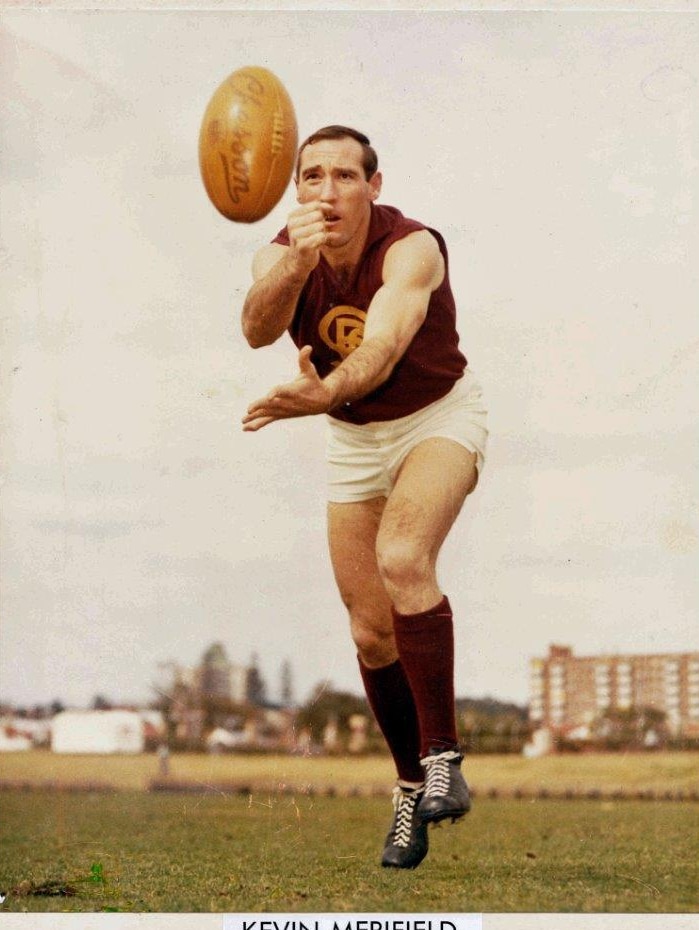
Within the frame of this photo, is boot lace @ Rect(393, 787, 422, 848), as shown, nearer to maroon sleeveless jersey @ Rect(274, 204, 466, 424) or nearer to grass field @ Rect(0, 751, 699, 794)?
grass field @ Rect(0, 751, 699, 794)

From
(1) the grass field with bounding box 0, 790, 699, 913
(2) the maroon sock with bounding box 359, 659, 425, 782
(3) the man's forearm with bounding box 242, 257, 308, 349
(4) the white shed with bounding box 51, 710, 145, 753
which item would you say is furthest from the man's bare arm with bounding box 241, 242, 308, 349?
(1) the grass field with bounding box 0, 790, 699, 913

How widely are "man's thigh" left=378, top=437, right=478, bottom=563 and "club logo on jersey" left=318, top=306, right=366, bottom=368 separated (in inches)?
20.1

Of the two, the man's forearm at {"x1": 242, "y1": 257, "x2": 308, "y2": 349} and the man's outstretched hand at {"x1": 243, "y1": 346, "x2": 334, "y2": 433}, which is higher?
the man's forearm at {"x1": 242, "y1": 257, "x2": 308, "y2": 349}

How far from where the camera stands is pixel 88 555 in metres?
5.80

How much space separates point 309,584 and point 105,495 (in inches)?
37.7

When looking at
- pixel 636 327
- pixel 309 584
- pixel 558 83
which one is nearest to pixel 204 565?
pixel 309 584

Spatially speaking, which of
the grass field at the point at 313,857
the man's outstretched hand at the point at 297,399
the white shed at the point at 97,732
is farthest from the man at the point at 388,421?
the white shed at the point at 97,732

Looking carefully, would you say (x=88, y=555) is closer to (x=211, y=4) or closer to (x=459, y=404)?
(x=459, y=404)

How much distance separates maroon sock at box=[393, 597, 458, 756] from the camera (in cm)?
509

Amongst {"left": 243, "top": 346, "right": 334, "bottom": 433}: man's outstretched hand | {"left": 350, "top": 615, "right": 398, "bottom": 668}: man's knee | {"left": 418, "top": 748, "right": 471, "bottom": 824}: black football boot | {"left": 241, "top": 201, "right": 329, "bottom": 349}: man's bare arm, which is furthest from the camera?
{"left": 350, "top": 615, "right": 398, "bottom": 668}: man's knee

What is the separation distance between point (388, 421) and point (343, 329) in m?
0.42

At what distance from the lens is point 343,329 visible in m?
5.49

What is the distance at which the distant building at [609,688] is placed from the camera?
5855 mm

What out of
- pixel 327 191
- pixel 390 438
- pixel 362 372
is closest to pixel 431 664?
pixel 390 438
